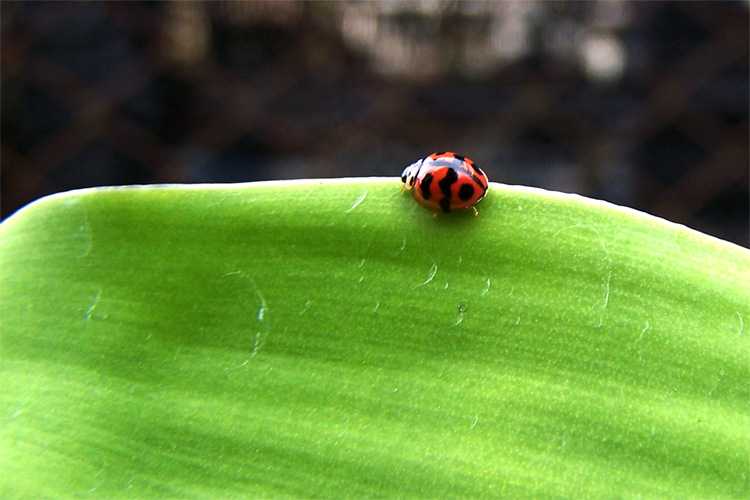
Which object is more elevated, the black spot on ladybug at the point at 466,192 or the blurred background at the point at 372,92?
the black spot on ladybug at the point at 466,192

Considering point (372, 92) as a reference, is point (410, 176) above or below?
above

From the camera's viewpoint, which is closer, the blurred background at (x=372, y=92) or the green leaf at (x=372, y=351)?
the green leaf at (x=372, y=351)

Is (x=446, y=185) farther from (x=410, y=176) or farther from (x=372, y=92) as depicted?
(x=372, y=92)

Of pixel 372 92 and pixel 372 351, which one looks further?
pixel 372 92

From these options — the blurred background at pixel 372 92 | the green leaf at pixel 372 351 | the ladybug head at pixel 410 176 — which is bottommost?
the blurred background at pixel 372 92

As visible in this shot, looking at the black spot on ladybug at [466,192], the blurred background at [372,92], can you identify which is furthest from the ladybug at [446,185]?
the blurred background at [372,92]

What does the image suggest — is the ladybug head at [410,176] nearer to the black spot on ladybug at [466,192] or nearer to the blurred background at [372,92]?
the black spot on ladybug at [466,192]

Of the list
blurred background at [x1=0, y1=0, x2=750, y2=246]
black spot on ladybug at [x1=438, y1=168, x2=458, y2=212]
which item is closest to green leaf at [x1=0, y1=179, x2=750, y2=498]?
black spot on ladybug at [x1=438, y1=168, x2=458, y2=212]

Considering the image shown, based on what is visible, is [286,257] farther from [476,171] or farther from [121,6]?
[121,6]

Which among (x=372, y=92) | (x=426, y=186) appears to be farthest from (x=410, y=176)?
(x=372, y=92)
